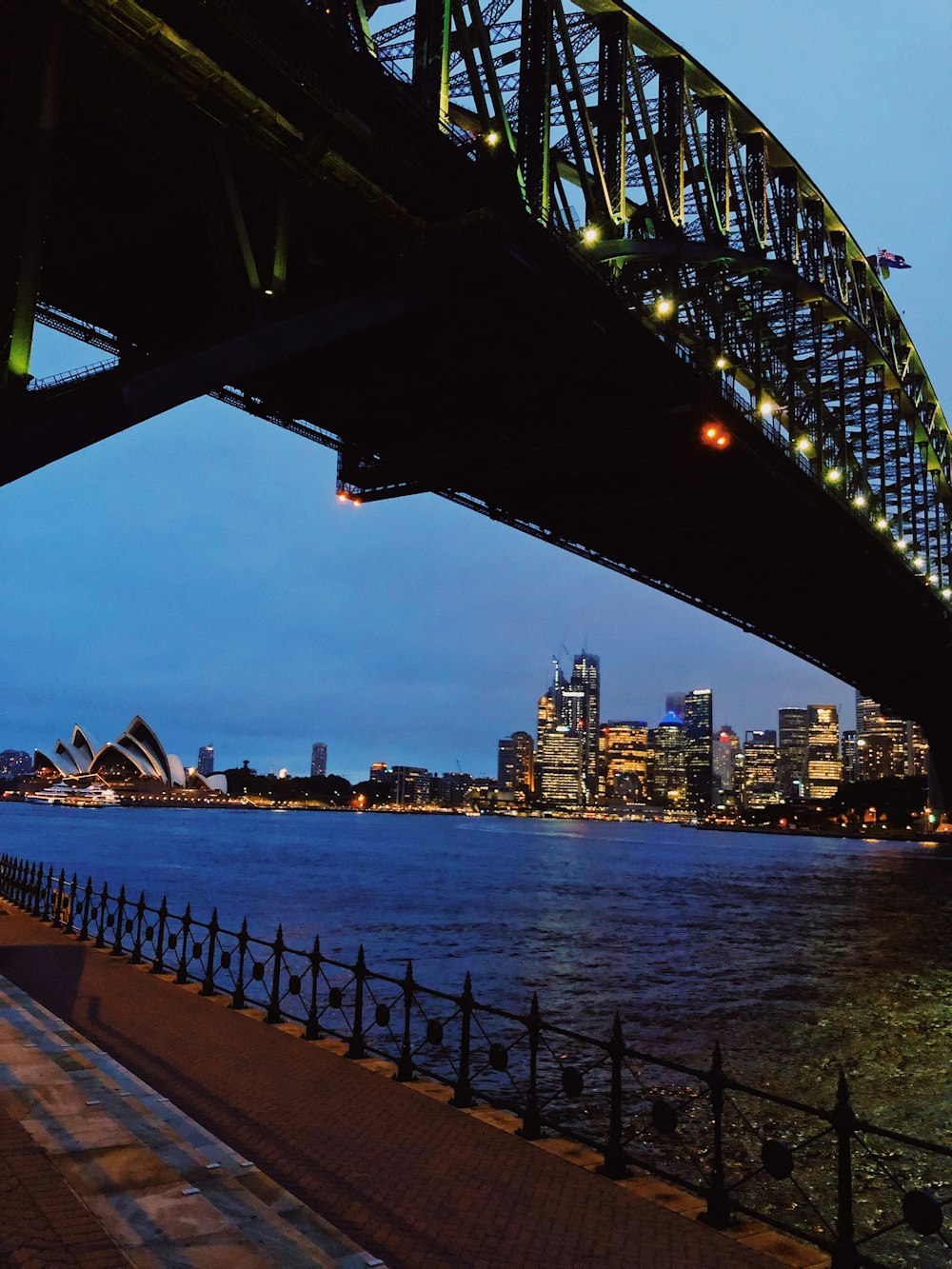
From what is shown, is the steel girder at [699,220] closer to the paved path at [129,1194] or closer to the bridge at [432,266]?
the bridge at [432,266]

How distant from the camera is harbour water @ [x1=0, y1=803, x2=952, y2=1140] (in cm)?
1741

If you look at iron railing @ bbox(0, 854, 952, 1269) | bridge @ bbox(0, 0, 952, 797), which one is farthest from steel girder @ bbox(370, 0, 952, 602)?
iron railing @ bbox(0, 854, 952, 1269)

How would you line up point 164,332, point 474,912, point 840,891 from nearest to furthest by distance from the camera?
point 164,332, point 474,912, point 840,891

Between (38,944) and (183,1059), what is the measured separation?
9.55m

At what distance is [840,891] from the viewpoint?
2336 inches

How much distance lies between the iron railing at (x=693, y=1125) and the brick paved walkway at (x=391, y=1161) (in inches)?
17.6

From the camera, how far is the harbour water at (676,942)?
17.4 metres

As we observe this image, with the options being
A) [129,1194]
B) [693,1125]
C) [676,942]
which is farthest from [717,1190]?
[676,942]

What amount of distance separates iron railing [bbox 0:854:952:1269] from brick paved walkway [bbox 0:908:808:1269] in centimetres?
45

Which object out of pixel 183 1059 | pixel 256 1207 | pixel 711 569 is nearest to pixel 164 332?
pixel 183 1059

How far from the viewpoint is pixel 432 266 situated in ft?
58.1

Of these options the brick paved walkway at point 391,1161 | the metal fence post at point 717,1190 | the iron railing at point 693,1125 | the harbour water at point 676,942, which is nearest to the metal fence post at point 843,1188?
the iron railing at point 693,1125

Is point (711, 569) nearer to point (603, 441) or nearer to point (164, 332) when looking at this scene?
point (603, 441)

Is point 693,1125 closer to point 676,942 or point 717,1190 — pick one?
point 717,1190
